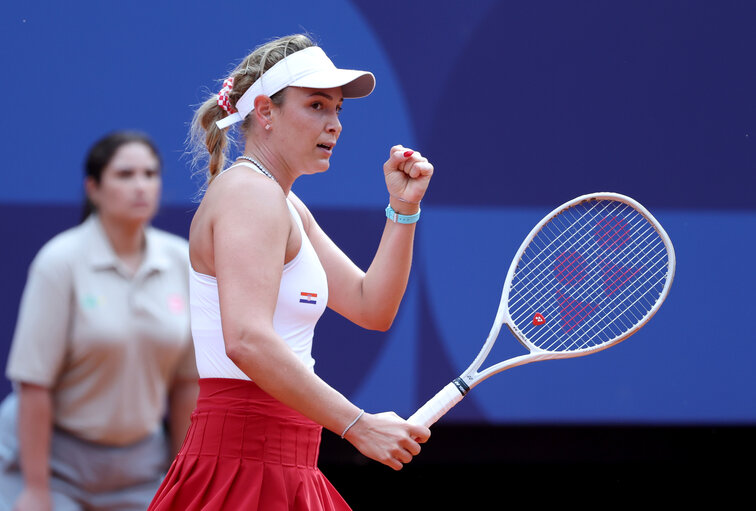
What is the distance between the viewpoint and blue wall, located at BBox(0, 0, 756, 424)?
3275 millimetres

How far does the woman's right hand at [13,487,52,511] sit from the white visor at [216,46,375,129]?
4.23 ft

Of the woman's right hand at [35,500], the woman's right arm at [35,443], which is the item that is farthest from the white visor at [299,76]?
the woman's right hand at [35,500]

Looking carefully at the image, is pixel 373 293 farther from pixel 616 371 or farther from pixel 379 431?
pixel 616 371

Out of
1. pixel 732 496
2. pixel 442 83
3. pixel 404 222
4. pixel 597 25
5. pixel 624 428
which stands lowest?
pixel 732 496

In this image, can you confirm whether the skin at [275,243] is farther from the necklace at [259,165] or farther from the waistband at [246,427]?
the waistband at [246,427]

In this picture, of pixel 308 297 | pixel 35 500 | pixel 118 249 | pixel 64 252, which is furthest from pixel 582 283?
pixel 35 500

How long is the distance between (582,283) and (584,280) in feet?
0.49

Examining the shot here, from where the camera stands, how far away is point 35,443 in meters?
2.64

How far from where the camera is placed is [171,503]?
181 centimetres

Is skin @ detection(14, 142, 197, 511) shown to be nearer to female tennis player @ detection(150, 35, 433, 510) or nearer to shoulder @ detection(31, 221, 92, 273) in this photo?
shoulder @ detection(31, 221, 92, 273)

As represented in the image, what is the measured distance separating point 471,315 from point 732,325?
93 centimetres

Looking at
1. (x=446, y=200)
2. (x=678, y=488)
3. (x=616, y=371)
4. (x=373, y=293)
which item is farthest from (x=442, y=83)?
(x=678, y=488)

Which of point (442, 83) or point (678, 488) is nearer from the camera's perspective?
point (442, 83)

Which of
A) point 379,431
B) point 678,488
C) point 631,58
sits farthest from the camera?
point 678,488
